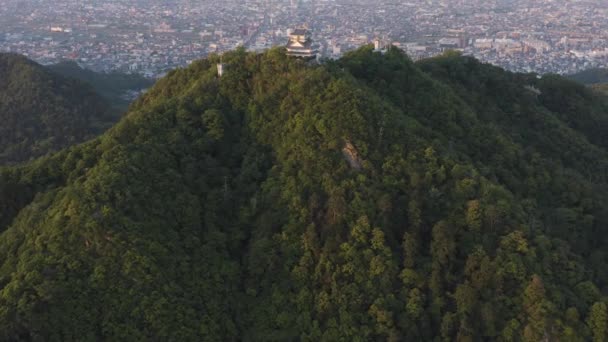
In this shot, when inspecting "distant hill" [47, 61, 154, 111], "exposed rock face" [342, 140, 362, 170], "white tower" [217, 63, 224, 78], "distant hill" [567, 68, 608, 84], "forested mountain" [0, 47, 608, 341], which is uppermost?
"white tower" [217, 63, 224, 78]

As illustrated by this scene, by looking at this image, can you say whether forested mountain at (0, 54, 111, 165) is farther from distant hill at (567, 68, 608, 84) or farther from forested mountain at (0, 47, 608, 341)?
distant hill at (567, 68, 608, 84)

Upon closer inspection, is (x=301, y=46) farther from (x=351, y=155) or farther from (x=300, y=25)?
(x=300, y=25)

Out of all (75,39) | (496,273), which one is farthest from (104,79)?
(496,273)

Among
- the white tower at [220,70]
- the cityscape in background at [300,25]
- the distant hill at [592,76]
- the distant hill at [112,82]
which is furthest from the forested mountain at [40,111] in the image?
the distant hill at [592,76]

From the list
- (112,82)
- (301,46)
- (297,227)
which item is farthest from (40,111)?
(297,227)

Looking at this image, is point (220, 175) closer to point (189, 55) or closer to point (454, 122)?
point (454, 122)

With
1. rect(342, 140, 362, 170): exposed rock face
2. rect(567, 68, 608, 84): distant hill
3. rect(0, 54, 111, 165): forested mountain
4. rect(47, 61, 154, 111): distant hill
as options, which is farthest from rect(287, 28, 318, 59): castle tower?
rect(567, 68, 608, 84): distant hill

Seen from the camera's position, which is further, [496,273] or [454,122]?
[454,122]
